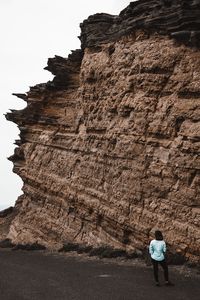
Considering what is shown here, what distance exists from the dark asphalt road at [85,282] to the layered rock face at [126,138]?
94.6 inches

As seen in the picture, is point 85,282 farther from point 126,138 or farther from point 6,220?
point 6,220

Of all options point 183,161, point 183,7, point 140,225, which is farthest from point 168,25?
point 140,225

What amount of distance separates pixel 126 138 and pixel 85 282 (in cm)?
843

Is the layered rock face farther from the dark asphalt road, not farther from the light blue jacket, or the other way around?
the light blue jacket

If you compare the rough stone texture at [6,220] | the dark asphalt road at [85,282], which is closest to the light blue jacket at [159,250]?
the dark asphalt road at [85,282]

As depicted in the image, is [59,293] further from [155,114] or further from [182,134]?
[155,114]

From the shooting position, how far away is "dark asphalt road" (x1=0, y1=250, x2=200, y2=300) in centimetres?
1402

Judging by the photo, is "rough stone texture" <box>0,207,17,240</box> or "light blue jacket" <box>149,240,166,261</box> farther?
"rough stone texture" <box>0,207,17,240</box>

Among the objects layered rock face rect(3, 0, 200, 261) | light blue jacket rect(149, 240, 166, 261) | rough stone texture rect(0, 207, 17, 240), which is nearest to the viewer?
light blue jacket rect(149, 240, 166, 261)

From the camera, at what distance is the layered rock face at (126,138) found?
19125 millimetres

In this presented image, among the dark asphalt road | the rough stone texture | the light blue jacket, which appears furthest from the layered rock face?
the rough stone texture

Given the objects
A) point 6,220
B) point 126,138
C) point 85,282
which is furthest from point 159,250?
point 6,220

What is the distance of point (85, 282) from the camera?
1591 centimetres

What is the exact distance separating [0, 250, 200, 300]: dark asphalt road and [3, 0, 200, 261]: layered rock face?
2403mm
